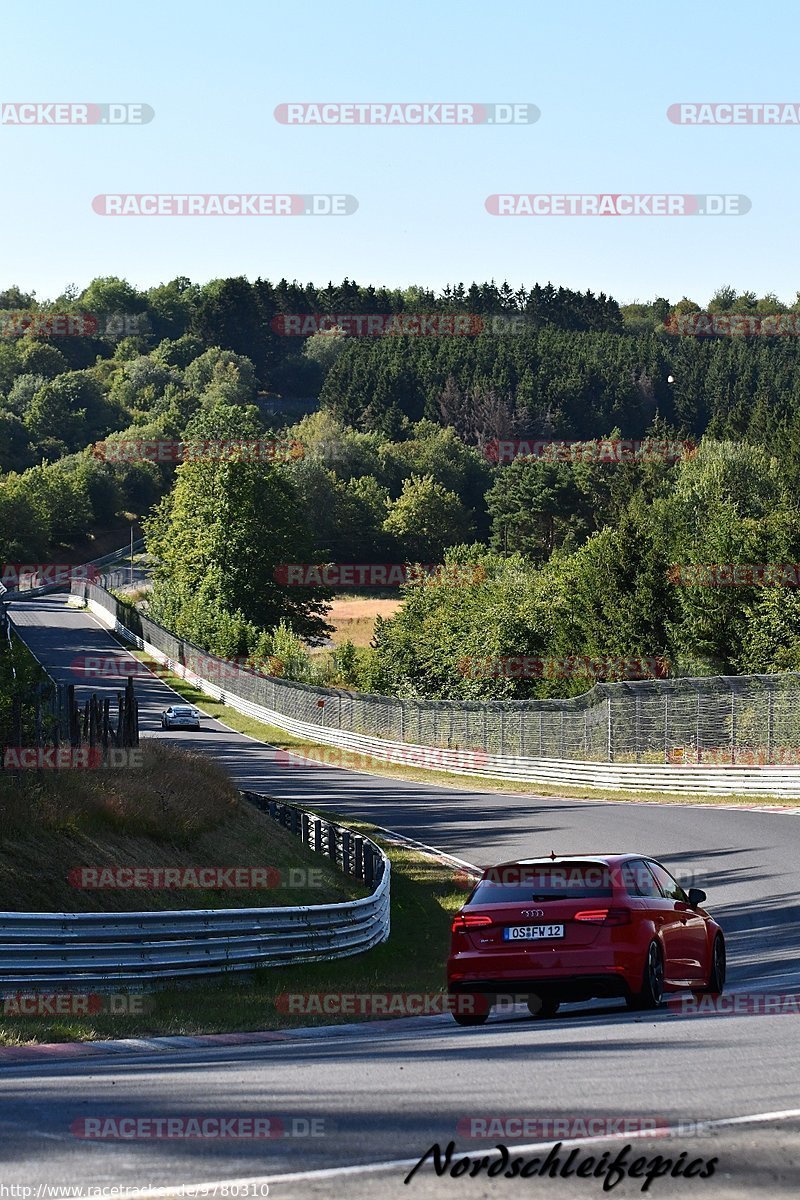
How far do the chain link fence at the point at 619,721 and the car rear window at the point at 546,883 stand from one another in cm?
2390

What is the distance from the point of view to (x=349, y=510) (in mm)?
149500

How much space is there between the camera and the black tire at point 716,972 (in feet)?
43.5

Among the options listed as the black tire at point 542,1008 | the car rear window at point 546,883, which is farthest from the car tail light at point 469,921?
the black tire at point 542,1008

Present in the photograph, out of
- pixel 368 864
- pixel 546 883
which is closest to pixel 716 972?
pixel 546 883

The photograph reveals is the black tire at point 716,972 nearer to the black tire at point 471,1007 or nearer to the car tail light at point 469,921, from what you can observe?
the black tire at point 471,1007

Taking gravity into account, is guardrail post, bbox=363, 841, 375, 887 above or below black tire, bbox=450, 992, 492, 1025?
below

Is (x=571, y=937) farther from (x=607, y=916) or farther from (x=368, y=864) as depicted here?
(x=368, y=864)

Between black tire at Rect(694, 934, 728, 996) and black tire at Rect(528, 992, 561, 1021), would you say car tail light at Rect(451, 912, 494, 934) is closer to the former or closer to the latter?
black tire at Rect(528, 992, 561, 1021)

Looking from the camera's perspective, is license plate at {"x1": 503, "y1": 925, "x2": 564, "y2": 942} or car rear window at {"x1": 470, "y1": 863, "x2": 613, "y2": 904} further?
car rear window at {"x1": 470, "y1": 863, "x2": 613, "y2": 904}

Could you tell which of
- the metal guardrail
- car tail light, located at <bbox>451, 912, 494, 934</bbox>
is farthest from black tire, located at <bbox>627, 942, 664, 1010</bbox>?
the metal guardrail

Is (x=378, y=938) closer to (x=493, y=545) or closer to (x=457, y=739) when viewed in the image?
(x=457, y=739)

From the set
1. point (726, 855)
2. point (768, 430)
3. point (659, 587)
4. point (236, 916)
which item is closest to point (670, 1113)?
point (236, 916)

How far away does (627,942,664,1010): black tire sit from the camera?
11906 mm

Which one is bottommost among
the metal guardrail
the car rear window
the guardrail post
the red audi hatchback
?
the guardrail post
